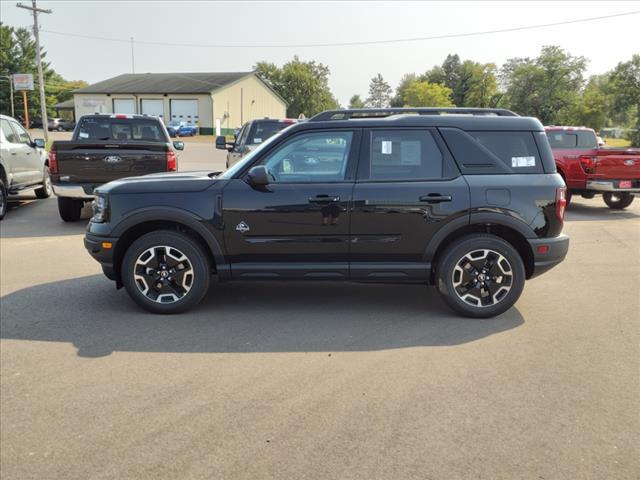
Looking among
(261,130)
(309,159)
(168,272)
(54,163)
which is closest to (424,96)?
(261,130)

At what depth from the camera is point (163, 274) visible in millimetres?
5348

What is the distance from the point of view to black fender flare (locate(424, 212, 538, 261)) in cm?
519

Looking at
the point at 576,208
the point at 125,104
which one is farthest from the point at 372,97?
the point at 576,208

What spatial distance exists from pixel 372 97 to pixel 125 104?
13011 cm

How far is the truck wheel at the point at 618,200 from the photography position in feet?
43.5

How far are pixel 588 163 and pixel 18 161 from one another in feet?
39.1

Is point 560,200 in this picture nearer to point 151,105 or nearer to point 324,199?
point 324,199

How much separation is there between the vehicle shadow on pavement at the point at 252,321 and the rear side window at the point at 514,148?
1405 millimetres

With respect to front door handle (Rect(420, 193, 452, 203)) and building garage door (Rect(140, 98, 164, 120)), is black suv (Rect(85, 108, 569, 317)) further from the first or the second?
building garage door (Rect(140, 98, 164, 120))

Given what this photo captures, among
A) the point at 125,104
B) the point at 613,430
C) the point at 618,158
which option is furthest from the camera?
the point at 125,104

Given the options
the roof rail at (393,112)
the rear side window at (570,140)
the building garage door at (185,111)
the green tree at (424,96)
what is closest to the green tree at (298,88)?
the green tree at (424,96)

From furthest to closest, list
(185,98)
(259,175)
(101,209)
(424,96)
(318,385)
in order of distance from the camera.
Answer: (424,96)
(185,98)
(101,209)
(259,175)
(318,385)

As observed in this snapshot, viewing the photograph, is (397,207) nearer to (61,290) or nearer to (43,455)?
(43,455)

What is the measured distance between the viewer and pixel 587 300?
5.96 meters
